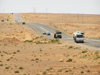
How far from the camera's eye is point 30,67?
26.2m

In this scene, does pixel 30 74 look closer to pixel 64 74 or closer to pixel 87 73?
pixel 64 74

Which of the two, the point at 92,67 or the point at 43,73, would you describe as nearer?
the point at 43,73

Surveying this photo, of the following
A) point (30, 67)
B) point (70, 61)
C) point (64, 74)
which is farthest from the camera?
point (70, 61)

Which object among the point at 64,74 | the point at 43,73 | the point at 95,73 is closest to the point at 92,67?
the point at 95,73

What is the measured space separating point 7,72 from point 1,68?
7.76 ft

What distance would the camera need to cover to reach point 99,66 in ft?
80.8

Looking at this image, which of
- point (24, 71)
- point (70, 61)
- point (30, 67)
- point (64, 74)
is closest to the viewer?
point (64, 74)

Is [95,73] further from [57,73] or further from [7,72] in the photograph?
[7,72]

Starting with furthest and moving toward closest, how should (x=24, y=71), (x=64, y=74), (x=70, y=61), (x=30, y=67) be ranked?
1. (x=70, y=61)
2. (x=30, y=67)
3. (x=24, y=71)
4. (x=64, y=74)

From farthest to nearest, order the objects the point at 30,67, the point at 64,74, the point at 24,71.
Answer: the point at 30,67, the point at 24,71, the point at 64,74

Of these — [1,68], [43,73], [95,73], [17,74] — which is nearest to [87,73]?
[95,73]

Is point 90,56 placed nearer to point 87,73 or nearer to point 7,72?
point 87,73

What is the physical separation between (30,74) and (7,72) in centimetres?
297

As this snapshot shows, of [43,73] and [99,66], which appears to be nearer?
[43,73]
